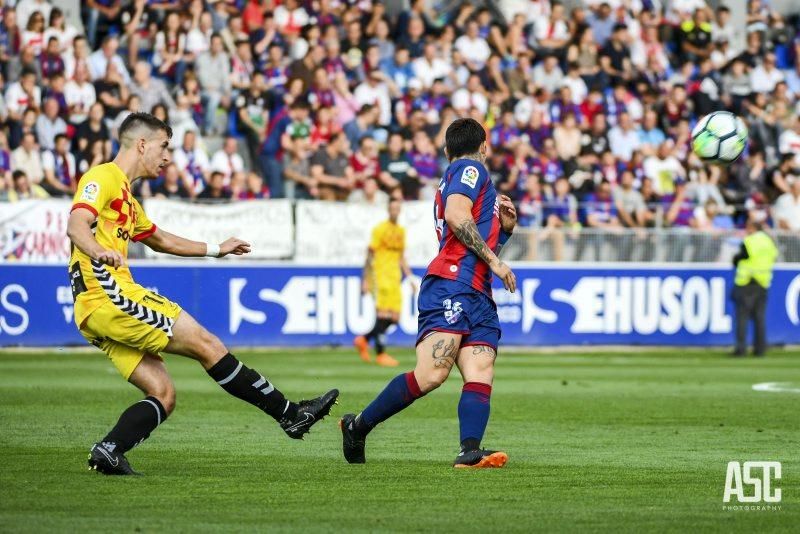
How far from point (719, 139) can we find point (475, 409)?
24.0ft

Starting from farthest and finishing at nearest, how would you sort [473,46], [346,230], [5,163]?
[473,46] < [346,230] < [5,163]

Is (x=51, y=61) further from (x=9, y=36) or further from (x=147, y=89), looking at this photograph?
(x=147, y=89)

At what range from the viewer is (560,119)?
26.9 metres

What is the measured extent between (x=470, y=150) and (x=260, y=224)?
13874mm

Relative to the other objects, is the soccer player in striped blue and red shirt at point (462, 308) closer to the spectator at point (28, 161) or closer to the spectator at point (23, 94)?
the spectator at point (28, 161)

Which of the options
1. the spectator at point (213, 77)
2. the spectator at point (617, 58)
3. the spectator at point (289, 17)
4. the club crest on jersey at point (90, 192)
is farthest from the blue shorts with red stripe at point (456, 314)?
the spectator at point (617, 58)

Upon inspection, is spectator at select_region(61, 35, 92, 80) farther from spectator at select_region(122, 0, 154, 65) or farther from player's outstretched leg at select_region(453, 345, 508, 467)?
player's outstretched leg at select_region(453, 345, 508, 467)

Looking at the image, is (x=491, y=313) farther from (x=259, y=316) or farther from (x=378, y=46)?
(x=378, y=46)

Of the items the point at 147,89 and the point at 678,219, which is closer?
the point at 147,89

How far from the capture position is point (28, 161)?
22.3 meters

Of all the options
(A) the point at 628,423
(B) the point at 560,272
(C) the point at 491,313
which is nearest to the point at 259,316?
(B) the point at 560,272

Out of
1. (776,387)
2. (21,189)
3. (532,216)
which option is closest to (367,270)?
(532,216)

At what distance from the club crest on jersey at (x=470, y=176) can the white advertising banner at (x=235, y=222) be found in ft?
43.3

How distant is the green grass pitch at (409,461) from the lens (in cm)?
701
